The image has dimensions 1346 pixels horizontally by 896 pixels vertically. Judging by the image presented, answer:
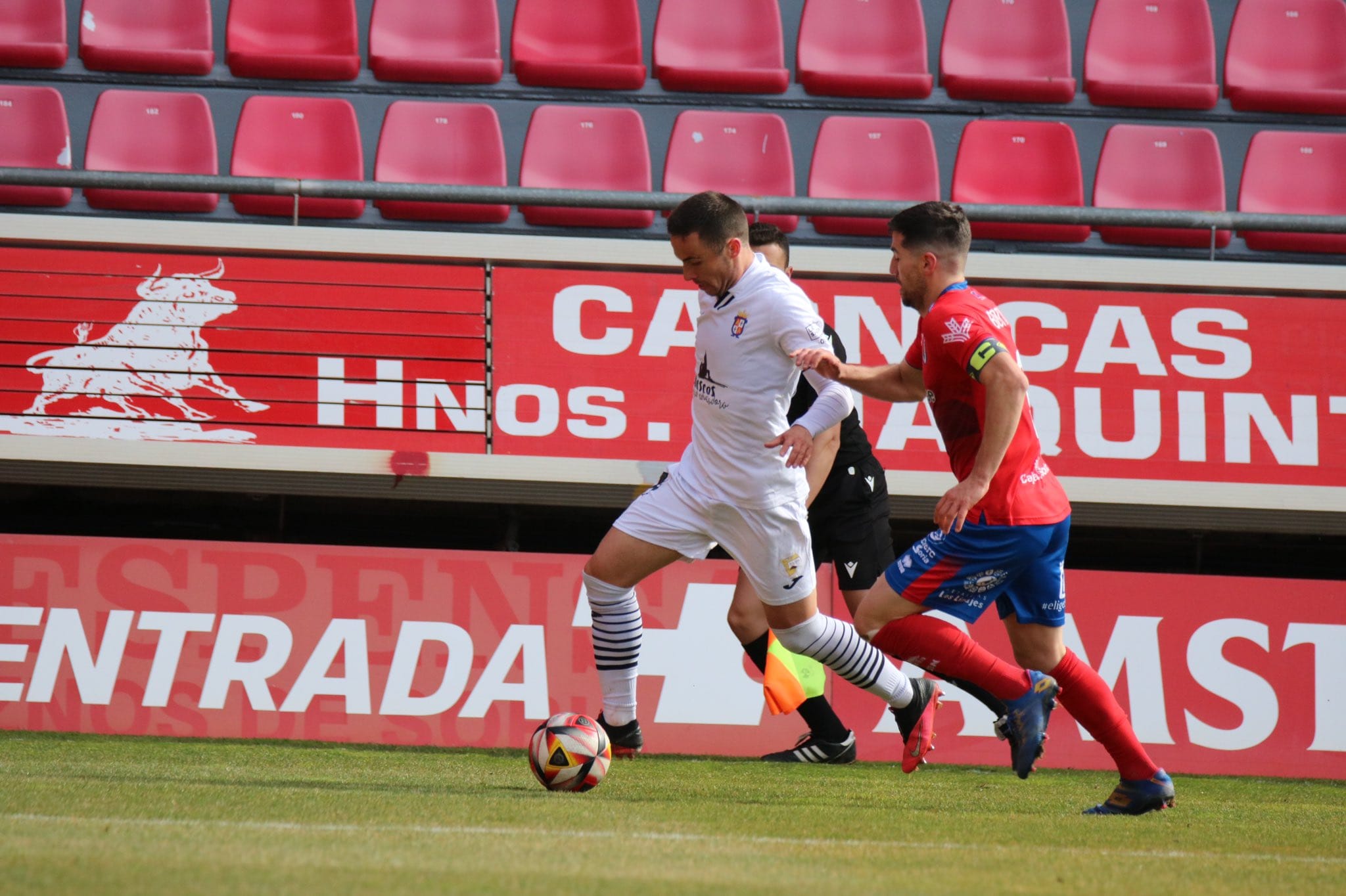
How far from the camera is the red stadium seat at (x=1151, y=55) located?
9891mm

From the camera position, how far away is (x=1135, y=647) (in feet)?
21.9

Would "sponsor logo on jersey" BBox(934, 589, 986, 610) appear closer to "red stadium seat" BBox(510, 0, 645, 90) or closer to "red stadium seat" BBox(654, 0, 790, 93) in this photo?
"red stadium seat" BBox(654, 0, 790, 93)

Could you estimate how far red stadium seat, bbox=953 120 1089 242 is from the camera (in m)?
9.41

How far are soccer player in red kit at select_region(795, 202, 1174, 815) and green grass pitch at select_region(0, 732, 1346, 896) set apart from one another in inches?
13.3

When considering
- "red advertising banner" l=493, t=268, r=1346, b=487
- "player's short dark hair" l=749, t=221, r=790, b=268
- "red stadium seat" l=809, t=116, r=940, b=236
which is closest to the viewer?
"player's short dark hair" l=749, t=221, r=790, b=268


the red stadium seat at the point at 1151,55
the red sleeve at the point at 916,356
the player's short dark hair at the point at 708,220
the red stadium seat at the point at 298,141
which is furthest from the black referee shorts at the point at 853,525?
the red stadium seat at the point at 1151,55

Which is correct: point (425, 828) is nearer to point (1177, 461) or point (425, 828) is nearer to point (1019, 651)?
point (1019, 651)

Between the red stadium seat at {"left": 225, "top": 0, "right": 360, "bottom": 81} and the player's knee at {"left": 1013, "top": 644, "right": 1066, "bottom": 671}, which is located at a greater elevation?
the red stadium seat at {"left": 225, "top": 0, "right": 360, "bottom": 81}

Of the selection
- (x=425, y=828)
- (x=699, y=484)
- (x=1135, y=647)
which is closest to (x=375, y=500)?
(x=699, y=484)

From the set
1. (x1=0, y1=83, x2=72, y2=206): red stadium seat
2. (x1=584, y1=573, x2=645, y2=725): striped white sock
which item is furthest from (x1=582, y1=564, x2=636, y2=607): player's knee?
(x1=0, y1=83, x2=72, y2=206): red stadium seat

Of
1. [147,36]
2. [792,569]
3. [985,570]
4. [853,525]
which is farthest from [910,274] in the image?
[147,36]

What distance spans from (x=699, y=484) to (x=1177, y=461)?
3.19 metres

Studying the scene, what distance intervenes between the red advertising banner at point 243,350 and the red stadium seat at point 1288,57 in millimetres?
6123

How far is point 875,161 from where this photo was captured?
9391 mm
